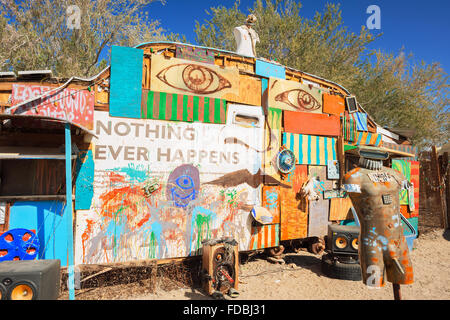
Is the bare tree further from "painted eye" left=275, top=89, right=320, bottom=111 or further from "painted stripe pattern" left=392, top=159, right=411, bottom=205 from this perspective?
"painted stripe pattern" left=392, top=159, right=411, bottom=205

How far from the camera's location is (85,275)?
16.1 feet

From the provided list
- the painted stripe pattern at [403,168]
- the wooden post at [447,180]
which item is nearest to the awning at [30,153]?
the painted stripe pattern at [403,168]

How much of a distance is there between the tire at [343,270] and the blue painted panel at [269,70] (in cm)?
443

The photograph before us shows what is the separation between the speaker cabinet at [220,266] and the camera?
4797 mm

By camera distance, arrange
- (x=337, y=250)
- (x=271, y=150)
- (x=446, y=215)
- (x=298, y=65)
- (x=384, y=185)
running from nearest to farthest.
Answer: (x=384, y=185)
(x=337, y=250)
(x=271, y=150)
(x=446, y=215)
(x=298, y=65)

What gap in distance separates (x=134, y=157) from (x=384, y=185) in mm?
4160

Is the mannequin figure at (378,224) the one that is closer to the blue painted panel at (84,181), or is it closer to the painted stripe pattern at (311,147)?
the painted stripe pattern at (311,147)

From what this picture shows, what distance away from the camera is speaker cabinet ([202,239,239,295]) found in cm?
480

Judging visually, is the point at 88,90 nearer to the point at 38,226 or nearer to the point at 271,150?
the point at 38,226

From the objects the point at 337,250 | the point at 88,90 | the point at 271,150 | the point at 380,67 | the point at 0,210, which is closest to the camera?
the point at 0,210

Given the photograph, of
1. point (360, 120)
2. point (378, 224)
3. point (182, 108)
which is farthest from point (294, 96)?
point (378, 224)

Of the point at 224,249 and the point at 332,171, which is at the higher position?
the point at 332,171

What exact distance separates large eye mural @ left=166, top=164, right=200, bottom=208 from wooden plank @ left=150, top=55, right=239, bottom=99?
5.28 feet

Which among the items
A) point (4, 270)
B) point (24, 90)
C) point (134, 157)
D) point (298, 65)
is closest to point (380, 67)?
point (298, 65)
